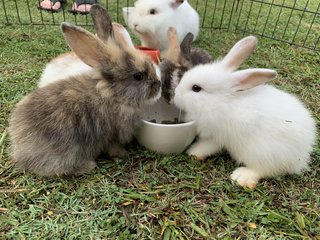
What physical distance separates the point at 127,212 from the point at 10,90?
1348 millimetres

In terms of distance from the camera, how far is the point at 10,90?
2334 mm

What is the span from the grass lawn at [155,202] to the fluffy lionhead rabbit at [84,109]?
124 mm

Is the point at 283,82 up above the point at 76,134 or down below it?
below

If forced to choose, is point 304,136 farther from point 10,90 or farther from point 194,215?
point 10,90

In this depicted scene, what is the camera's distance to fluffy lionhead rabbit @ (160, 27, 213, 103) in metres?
2.02

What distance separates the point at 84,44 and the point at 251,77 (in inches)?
33.3

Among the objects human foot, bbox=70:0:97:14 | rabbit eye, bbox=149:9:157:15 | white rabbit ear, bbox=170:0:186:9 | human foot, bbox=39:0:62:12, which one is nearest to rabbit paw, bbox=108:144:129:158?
rabbit eye, bbox=149:9:157:15

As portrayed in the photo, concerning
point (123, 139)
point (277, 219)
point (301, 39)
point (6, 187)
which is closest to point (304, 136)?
point (277, 219)

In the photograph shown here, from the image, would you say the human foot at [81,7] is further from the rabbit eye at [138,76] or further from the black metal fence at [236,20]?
the rabbit eye at [138,76]

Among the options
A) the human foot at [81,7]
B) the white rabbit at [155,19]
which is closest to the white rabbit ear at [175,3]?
the white rabbit at [155,19]

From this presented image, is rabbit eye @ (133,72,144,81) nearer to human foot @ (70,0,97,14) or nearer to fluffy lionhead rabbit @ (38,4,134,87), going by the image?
fluffy lionhead rabbit @ (38,4,134,87)

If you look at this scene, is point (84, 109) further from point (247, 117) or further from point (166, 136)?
point (247, 117)

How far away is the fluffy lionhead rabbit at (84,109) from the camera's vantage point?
5.36ft

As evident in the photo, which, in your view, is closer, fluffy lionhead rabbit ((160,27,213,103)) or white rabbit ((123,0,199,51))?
fluffy lionhead rabbit ((160,27,213,103))
